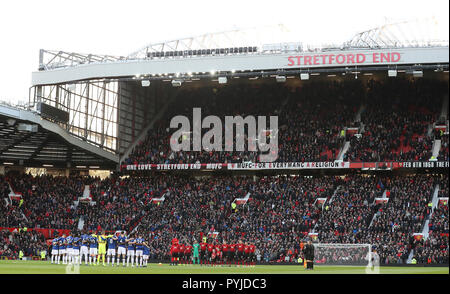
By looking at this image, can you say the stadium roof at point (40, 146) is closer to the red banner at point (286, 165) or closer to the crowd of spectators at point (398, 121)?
the red banner at point (286, 165)

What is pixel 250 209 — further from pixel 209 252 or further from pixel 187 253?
pixel 209 252

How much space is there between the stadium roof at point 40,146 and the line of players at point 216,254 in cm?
1659

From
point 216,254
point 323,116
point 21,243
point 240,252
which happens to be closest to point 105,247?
point 216,254

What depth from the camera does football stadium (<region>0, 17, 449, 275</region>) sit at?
47062 millimetres

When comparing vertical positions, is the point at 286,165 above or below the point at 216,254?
above

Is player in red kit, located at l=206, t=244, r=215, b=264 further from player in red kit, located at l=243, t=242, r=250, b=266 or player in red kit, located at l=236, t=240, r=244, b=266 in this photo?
player in red kit, located at l=243, t=242, r=250, b=266

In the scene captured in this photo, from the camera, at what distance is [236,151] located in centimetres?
5681

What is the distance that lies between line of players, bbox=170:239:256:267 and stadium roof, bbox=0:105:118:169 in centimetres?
1659

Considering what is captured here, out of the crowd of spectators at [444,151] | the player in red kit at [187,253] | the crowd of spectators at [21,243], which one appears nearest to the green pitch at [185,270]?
the player in red kit at [187,253]

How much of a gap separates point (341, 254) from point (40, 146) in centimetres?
3172

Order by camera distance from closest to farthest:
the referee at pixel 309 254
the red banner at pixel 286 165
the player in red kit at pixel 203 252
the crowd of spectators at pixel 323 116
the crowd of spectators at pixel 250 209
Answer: the referee at pixel 309 254
the player in red kit at pixel 203 252
the crowd of spectators at pixel 250 209
the red banner at pixel 286 165
the crowd of spectators at pixel 323 116

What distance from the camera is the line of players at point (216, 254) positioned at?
126 feet

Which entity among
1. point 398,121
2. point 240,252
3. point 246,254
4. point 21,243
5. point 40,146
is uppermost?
point 398,121

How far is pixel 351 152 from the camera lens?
175 ft
